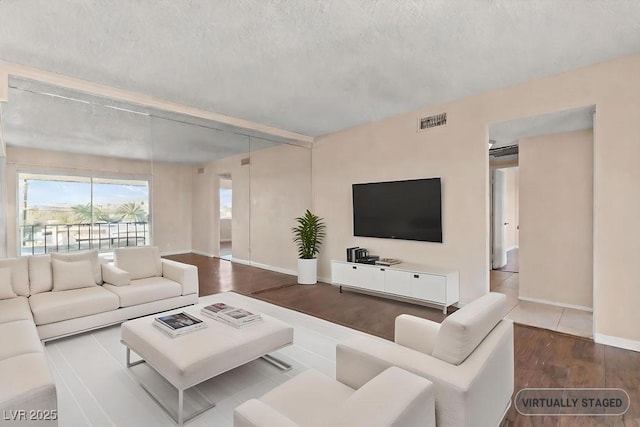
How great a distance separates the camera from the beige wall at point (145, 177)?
3.37m

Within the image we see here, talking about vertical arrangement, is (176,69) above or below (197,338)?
above

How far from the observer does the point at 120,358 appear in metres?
2.73

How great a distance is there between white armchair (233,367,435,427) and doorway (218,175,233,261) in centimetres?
363

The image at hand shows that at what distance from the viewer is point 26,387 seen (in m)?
1.58

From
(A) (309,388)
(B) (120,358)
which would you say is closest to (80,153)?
(B) (120,358)

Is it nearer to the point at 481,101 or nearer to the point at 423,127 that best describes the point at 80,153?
the point at 423,127

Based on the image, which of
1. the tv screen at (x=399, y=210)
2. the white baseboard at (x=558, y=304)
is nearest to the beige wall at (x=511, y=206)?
Result: the white baseboard at (x=558, y=304)

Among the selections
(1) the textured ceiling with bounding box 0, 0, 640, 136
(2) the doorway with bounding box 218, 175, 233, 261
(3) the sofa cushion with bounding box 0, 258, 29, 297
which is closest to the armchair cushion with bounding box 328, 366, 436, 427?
(1) the textured ceiling with bounding box 0, 0, 640, 136

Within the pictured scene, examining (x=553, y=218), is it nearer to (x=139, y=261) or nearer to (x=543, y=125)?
(x=543, y=125)

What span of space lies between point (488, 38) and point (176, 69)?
9.51ft

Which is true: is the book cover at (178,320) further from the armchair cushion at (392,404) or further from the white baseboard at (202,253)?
the white baseboard at (202,253)

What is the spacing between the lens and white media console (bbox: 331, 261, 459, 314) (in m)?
3.97

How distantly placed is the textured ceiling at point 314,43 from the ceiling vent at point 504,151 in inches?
79.0

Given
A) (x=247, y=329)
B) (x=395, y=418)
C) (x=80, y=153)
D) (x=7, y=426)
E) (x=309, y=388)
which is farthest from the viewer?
(x=80, y=153)
